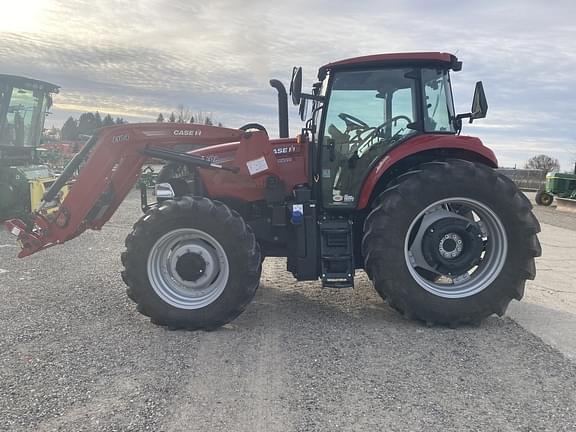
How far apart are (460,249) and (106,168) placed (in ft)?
12.5

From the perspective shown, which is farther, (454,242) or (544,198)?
(544,198)

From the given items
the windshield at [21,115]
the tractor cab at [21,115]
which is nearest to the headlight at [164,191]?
the tractor cab at [21,115]

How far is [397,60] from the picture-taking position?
16.0ft

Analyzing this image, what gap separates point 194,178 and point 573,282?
5701mm

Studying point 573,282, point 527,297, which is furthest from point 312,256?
point 573,282

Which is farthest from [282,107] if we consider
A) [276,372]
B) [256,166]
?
[276,372]

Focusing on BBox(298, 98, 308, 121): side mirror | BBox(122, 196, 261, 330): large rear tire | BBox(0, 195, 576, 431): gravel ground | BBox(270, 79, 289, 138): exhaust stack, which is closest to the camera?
BBox(0, 195, 576, 431): gravel ground

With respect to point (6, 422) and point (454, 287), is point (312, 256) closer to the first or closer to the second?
point (454, 287)

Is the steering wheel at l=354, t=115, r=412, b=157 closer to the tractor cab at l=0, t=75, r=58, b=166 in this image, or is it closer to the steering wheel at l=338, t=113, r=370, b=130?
the steering wheel at l=338, t=113, r=370, b=130

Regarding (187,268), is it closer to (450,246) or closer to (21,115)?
(450,246)

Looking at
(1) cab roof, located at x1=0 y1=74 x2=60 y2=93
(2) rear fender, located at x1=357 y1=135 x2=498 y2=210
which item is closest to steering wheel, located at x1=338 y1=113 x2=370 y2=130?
(2) rear fender, located at x1=357 y1=135 x2=498 y2=210

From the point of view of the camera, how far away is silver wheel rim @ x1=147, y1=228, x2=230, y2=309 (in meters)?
4.63

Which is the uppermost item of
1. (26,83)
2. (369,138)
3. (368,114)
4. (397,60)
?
(26,83)

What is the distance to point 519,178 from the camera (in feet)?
106
